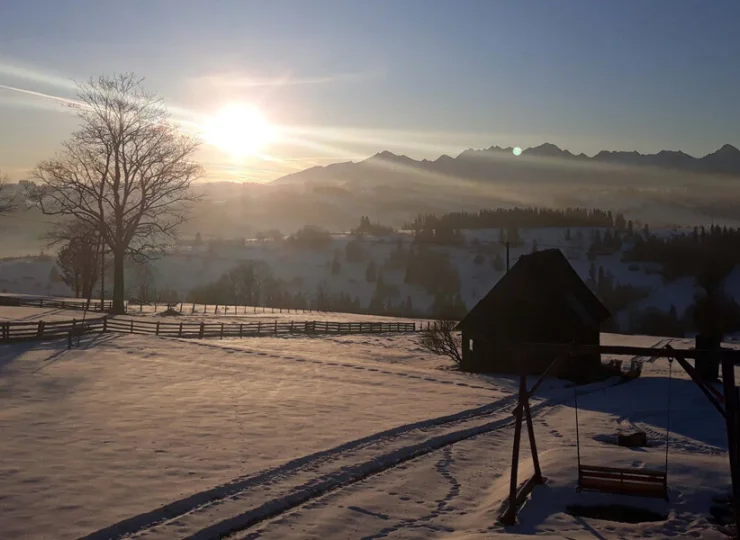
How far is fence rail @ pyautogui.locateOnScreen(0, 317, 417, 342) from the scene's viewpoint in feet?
113

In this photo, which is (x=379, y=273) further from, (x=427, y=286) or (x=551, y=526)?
(x=551, y=526)

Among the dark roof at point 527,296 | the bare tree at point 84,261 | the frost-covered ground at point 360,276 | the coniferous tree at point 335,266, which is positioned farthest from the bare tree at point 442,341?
the coniferous tree at point 335,266

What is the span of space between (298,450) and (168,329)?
27884mm

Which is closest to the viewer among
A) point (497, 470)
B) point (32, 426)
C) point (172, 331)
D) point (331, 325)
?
point (497, 470)

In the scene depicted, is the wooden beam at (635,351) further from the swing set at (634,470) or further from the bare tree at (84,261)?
the bare tree at (84,261)

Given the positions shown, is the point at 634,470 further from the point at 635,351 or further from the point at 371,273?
the point at 371,273

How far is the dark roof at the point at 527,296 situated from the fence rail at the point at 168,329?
1696 cm

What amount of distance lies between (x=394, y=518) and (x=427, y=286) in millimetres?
155157

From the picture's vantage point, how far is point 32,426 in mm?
18031

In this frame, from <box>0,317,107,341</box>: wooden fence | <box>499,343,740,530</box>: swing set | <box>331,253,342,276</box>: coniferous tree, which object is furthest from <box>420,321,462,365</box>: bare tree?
<box>331,253,342,276</box>: coniferous tree

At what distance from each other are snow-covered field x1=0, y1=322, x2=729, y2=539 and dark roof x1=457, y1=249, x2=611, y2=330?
5.18 m

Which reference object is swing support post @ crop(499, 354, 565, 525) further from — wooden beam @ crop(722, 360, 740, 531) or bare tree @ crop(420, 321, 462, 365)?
bare tree @ crop(420, 321, 462, 365)

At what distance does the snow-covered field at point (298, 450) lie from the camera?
1176 cm

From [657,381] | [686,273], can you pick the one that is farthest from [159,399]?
[686,273]
